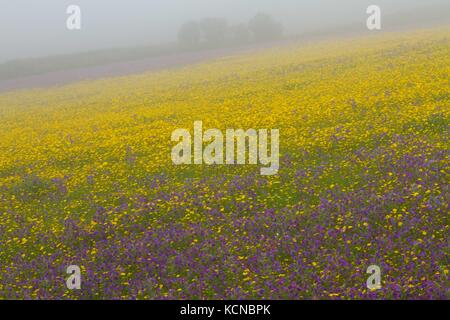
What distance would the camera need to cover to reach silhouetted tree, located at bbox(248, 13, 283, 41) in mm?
80938

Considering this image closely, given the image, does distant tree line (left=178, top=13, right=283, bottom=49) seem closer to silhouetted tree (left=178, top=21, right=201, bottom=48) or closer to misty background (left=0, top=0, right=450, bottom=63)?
silhouetted tree (left=178, top=21, right=201, bottom=48)

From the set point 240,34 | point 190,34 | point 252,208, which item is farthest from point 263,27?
point 252,208

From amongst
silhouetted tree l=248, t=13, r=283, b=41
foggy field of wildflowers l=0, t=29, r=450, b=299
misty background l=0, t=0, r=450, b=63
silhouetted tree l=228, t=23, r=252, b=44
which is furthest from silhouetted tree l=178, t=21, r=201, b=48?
foggy field of wildflowers l=0, t=29, r=450, b=299

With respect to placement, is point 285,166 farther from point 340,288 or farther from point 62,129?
point 62,129

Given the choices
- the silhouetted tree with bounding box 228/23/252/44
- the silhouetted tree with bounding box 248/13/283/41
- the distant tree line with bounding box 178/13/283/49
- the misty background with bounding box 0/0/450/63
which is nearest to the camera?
the distant tree line with bounding box 178/13/283/49

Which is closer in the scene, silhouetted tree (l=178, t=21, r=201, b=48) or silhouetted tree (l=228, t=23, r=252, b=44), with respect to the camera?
silhouetted tree (l=178, t=21, r=201, b=48)

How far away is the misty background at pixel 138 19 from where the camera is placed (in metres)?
119

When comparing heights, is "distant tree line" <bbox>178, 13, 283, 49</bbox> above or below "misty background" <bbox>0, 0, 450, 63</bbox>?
below

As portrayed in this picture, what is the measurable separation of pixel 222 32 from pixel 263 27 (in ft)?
22.6

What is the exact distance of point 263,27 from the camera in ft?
266

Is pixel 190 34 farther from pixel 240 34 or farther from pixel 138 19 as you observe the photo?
pixel 138 19

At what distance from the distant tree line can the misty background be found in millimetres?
18417

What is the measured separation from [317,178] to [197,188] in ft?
10.1

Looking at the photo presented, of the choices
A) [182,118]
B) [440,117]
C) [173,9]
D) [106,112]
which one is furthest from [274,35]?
[173,9]
